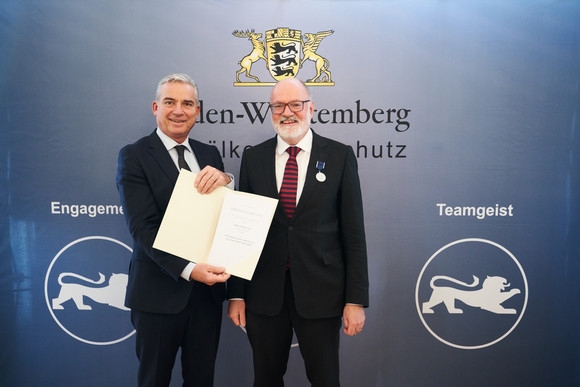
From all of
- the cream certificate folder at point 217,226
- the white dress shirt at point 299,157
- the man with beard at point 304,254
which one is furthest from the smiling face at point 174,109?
the white dress shirt at point 299,157

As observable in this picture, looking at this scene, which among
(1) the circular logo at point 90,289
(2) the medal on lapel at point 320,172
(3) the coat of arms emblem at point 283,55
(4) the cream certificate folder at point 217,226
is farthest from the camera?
(1) the circular logo at point 90,289

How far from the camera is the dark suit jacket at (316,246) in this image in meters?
1.75

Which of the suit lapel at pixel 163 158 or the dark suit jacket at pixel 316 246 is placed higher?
the suit lapel at pixel 163 158

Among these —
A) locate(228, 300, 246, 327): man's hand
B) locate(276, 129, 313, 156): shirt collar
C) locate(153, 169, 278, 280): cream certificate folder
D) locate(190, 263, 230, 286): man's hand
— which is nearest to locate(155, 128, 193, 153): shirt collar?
locate(153, 169, 278, 280): cream certificate folder

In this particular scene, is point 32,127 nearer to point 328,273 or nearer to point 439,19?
point 328,273

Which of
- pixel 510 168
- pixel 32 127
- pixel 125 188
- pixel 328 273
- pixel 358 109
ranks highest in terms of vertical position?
pixel 358 109

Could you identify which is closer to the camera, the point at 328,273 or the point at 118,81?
the point at 328,273

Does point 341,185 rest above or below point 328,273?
above

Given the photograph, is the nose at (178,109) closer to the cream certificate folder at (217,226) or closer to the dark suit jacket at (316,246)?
the cream certificate folder at (217,226)

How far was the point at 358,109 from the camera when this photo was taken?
8.18 ft

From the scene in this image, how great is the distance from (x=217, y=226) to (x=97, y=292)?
1.47 m

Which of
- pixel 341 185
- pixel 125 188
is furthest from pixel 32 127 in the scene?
pixel 341 185

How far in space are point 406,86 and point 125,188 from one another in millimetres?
1968

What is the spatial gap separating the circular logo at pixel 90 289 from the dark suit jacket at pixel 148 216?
84 centimetres
